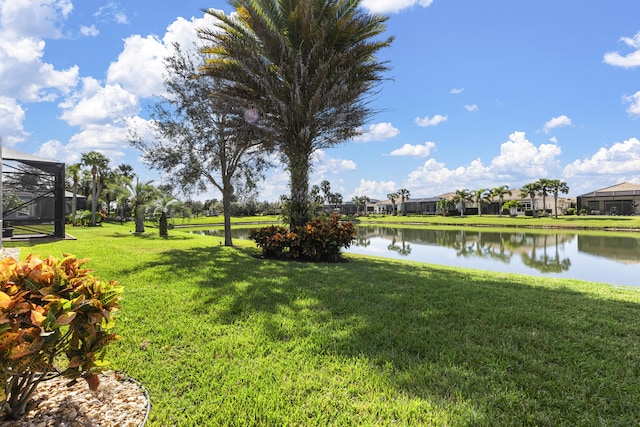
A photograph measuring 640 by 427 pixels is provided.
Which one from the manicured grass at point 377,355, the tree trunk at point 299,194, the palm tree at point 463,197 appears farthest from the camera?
the palm tree at point 463,197

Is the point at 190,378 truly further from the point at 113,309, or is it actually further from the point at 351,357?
the point at 351,357

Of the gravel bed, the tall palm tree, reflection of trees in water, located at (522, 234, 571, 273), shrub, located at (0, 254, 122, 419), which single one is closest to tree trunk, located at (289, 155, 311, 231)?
the tall palm tree

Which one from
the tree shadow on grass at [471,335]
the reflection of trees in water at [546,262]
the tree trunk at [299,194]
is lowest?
the reflection of trees in water at [546,262]

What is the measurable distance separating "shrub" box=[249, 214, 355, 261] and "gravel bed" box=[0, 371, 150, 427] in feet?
21.6

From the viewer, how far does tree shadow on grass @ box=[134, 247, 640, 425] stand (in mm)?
2408

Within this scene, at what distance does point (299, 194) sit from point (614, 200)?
66.6m

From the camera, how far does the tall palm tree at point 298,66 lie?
33.0 feet

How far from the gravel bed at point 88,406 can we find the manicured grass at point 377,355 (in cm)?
13

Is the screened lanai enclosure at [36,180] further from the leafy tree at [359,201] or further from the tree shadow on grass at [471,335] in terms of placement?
the leafy tree at [359,201]

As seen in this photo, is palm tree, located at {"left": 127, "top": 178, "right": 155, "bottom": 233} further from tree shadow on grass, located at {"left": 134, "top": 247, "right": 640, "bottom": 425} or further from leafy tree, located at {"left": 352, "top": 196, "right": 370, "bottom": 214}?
leafy tree, located at {"left": 352, "top": 196, "right": 370, "bottom": 214}

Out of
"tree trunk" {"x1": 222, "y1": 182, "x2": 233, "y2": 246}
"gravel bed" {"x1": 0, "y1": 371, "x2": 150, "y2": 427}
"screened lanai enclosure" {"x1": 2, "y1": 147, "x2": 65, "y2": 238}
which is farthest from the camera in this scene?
"tree trunk" {"x1": 222, "y1": 182, "x2": 233, "y2": 246}

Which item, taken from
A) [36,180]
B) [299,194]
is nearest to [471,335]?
[299,194]

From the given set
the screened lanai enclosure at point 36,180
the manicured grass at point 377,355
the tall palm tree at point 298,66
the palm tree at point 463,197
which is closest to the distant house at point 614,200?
the palm tree at point 463,197

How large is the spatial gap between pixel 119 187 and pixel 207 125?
13.5 meters
